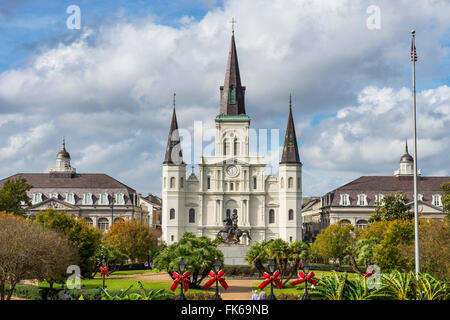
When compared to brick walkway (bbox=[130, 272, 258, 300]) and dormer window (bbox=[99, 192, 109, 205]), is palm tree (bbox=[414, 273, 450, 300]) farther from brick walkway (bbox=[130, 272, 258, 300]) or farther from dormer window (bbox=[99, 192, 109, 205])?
dormer window (bbox=[99, 192, 109, 205])

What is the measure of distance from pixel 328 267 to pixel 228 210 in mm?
30892

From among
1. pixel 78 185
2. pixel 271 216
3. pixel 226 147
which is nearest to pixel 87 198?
pixel 78 185

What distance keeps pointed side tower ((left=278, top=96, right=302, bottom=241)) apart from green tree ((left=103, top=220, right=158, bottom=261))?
28209mm

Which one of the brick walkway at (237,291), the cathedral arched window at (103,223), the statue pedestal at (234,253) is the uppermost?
the cathedral arched window at (103,223)

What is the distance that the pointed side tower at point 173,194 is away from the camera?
3738 inches

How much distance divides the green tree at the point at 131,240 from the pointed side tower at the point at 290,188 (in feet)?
92.6

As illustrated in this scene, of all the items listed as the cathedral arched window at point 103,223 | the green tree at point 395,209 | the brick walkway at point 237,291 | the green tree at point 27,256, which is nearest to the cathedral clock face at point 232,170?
the cathedral arched window at point 103,223

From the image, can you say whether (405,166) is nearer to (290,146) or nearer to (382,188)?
(382,188)

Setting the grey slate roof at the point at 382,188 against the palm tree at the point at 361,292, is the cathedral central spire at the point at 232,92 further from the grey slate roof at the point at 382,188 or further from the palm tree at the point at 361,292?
the palm tree at the point at 361,292

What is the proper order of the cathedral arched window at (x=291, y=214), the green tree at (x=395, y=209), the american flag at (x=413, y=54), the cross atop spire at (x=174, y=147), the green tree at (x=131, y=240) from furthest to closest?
the cross atop spire at (x=174, y=147) < the cathedral arched window at (x=291, y=214) < the green tree at (x=395, y=209) < the green tree at (x=131, y=240) < the american flag at (x=413, y=54)

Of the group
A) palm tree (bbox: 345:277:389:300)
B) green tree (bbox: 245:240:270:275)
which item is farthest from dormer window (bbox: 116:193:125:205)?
palm tree (bbox: 345:277:389:300)

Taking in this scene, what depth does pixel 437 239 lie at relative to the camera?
38.8m

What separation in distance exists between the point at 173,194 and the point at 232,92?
2146 cm

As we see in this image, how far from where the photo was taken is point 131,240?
72.1 metres
